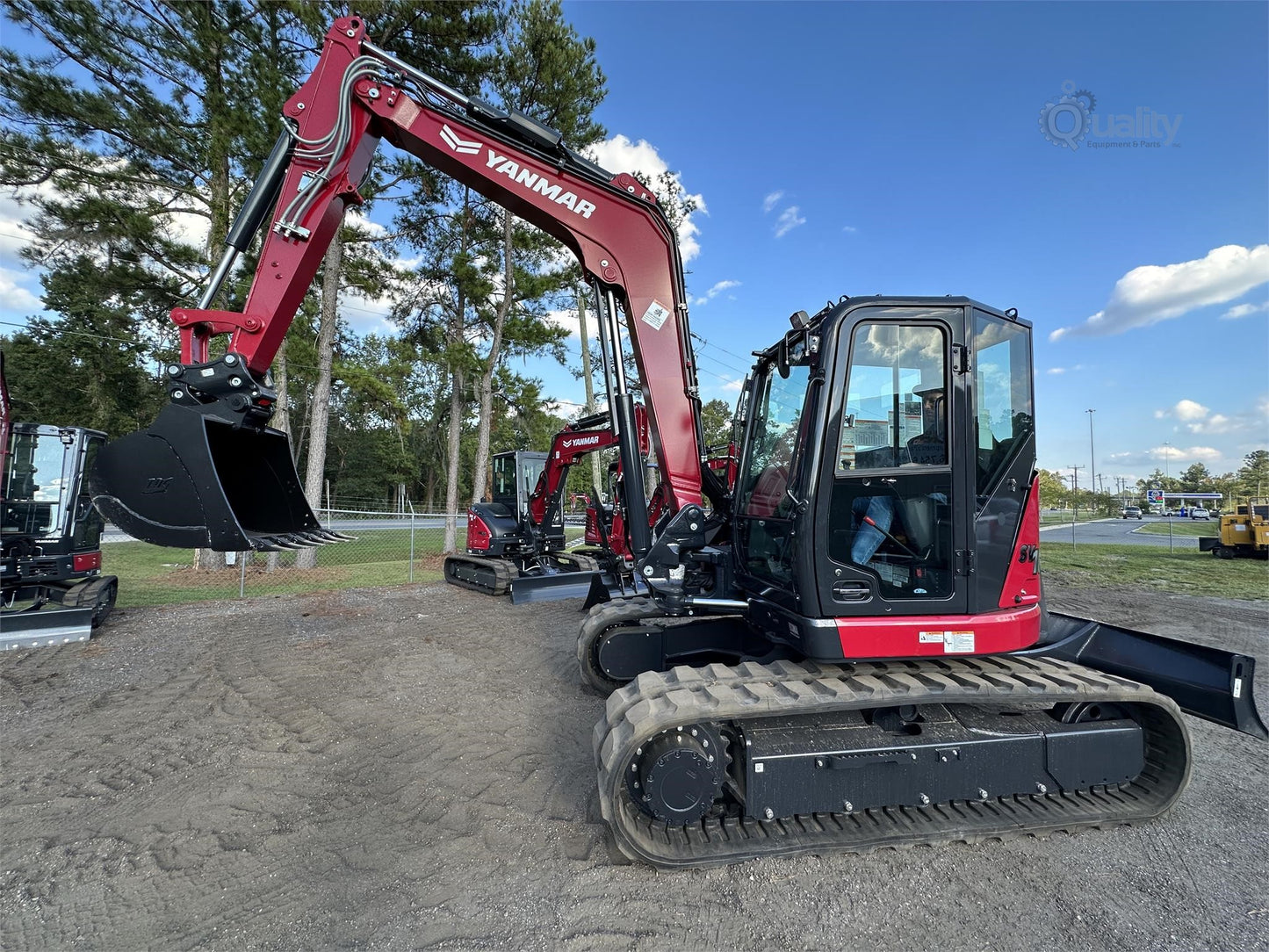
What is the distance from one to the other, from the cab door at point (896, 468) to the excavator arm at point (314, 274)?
1.33m

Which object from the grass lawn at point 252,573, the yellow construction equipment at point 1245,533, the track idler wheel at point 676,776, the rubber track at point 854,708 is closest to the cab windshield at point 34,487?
the grass lawn at point 252,573

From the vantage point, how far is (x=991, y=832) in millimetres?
2928

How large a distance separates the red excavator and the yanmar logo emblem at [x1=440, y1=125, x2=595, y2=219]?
1.07m

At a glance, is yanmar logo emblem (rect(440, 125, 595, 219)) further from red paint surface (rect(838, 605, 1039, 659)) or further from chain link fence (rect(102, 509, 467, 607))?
chain link fence (rect(102, 509, 467, 607))

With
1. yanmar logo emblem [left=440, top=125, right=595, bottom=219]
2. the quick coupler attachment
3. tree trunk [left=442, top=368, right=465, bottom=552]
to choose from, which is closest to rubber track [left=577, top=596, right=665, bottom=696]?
the quick coupler attachment

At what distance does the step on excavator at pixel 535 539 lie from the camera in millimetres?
9781

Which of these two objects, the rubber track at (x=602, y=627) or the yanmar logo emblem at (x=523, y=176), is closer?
the yanmar logo emblem at (x=523, y=176)

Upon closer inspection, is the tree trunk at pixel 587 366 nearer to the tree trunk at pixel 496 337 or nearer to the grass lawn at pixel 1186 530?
the tree trunk at pixel 496 337

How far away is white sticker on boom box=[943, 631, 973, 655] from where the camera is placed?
120 inches

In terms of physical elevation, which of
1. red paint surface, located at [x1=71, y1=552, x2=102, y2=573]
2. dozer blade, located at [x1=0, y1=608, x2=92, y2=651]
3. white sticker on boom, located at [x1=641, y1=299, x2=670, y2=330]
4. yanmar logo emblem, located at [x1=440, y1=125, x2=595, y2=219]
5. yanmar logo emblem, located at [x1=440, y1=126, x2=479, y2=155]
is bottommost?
dozer blade, located at [x1=0, y1=608, x2=92, y2=651]

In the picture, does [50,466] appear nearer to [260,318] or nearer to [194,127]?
[260,318]

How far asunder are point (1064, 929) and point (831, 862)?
92cm

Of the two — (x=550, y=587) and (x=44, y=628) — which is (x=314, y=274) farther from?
(x=550, y=587)

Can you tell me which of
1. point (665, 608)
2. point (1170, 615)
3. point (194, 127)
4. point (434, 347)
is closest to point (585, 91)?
point (194, 127)
